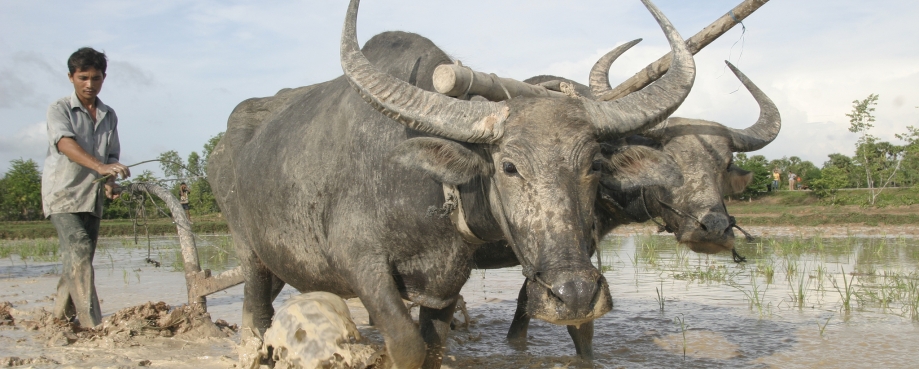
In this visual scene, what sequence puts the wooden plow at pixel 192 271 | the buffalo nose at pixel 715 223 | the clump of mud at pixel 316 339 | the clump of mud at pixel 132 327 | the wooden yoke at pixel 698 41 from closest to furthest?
the clump of mud at pixel 316 339 → the wooden yoke at pixel 698 41 → the buffalo nose at pixel 715 223 → the clump of mud at pixel 132 327 → the wooden plow at pixel 192 271

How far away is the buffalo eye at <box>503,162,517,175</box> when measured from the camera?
2332 mm

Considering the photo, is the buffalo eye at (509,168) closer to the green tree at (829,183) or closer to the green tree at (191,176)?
the green tree at (191,176)

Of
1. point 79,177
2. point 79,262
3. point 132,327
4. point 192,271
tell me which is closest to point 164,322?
point 132,327

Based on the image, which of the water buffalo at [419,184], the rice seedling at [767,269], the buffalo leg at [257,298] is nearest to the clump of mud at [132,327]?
the buffalo leg at [257,298]

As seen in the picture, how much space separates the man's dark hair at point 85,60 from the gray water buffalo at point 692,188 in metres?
2.63

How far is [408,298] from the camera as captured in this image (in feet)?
9.80

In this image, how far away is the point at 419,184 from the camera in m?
2.81

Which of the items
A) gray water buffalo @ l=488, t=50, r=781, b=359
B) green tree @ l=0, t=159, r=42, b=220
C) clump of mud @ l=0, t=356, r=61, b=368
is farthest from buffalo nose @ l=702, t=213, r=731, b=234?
green tree @ l=0, t=159, r=42, b=220

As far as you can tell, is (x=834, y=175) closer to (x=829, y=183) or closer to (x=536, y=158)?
(x=829, y=183)

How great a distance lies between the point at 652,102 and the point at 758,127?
1961 mm

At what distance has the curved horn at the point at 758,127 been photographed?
4062mm

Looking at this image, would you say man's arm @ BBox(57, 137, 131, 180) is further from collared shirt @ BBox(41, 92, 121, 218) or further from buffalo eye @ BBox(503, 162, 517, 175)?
buffalo eye @ BBox(503, 162, 517, 175)

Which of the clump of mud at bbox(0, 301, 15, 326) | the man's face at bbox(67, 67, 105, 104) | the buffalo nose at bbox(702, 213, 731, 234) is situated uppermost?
the man's face at bbox(67, 67, 105, 104)

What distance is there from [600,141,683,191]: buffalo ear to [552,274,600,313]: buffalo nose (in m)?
0.64
